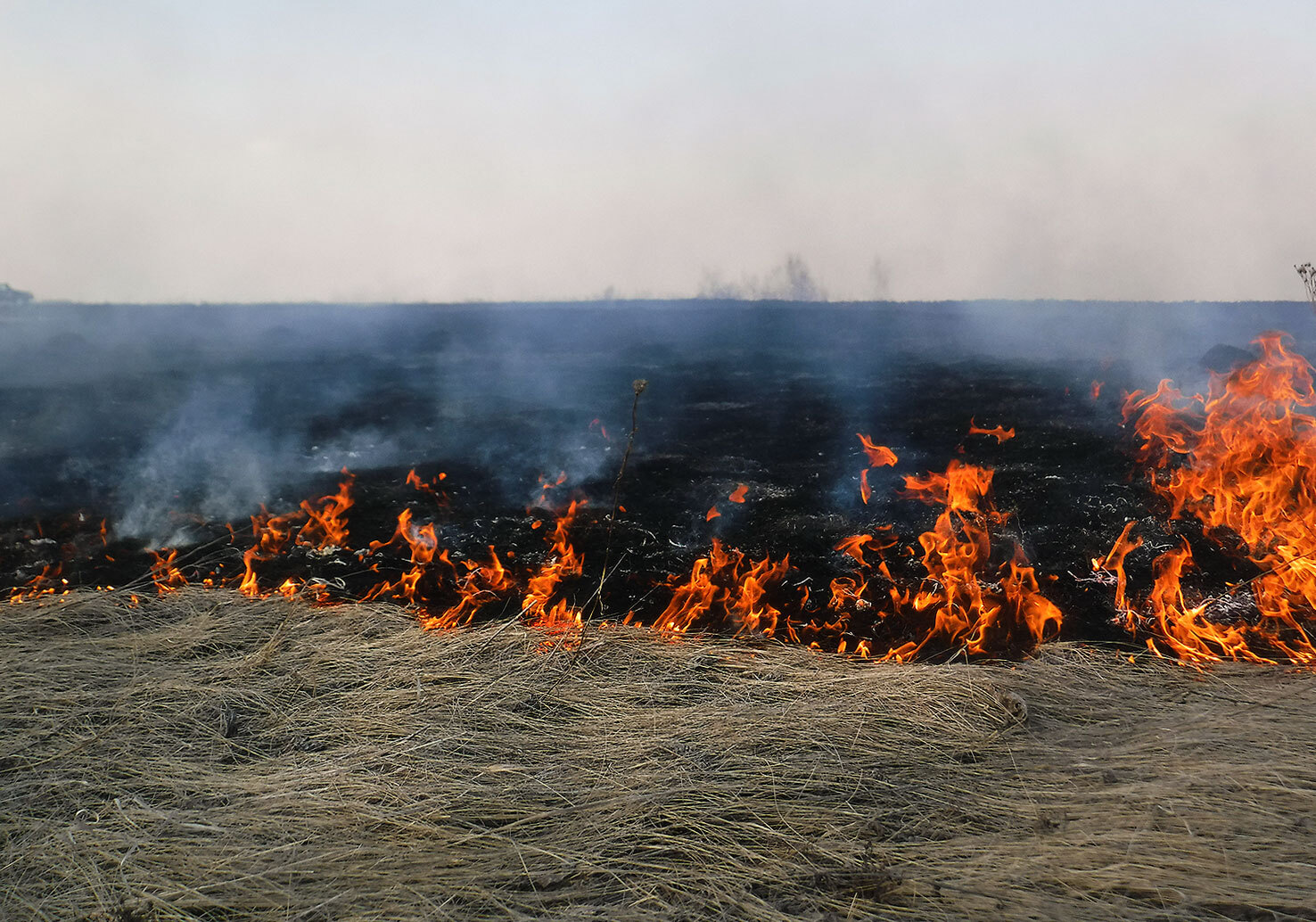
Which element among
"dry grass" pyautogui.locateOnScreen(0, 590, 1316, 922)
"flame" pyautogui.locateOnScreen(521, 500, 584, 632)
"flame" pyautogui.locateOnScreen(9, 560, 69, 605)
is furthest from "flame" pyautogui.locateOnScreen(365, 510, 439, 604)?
"flame" pyautogui.locateOnScreen(9, 560, 69, 605)

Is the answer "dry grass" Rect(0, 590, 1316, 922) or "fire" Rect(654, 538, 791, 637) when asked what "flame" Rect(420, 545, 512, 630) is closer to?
"dry grass" Rect(0, 590, 1316, 922)

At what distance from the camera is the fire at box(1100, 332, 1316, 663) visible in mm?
5828

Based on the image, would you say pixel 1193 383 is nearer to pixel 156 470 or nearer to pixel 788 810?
pixel 788 810

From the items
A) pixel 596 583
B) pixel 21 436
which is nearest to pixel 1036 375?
pixel 596 583

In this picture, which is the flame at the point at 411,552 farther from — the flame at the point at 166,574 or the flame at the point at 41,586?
Answer: the flame at the point at 41,586

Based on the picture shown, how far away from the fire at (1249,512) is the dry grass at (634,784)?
1173 millimetres

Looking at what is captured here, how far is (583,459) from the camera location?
14969 millimetres

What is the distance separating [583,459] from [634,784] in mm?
11459

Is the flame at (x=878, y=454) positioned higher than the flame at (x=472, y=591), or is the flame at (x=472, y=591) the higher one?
the flame at (x=878, y=454)

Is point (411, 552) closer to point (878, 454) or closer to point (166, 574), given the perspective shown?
point (166, 574)

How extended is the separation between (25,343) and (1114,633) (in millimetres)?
75011

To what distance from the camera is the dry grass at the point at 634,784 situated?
298cm

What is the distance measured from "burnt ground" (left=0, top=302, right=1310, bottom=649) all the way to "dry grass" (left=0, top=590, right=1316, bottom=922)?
7.14 feet

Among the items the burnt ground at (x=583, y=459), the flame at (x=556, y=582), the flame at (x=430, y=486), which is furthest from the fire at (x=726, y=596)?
the flame at (x=430, y=486)
